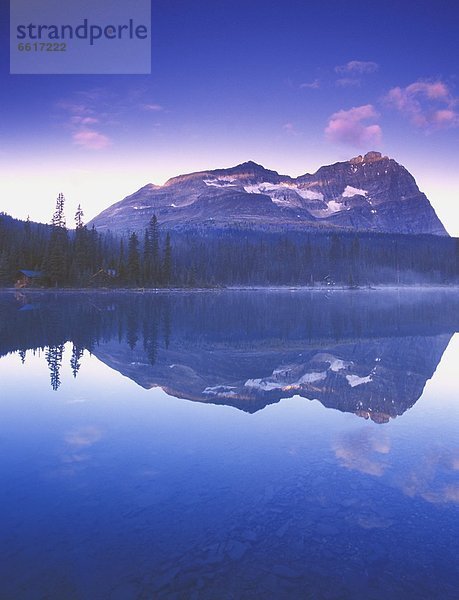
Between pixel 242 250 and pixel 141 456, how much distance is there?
18756 cm

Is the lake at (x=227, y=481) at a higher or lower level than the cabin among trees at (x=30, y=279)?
lower

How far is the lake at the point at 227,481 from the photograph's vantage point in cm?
620

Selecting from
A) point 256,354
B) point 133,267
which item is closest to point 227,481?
A: point 256,354

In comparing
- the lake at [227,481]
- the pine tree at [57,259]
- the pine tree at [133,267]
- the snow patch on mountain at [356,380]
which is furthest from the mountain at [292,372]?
the pine tree at [133,267]

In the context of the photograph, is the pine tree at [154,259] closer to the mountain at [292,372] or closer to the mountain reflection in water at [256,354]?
the mountain reflection in water at [256,354]

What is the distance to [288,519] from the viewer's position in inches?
304

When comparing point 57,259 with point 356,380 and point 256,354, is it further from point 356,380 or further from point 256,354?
point 356,380

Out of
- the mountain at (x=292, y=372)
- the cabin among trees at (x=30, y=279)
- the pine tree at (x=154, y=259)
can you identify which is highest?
the pine tree at (x=154, y=259)

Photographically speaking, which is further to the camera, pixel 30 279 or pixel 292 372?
pixel 30 279

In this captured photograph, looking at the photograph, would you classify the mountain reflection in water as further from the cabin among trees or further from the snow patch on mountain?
the cabin among trees

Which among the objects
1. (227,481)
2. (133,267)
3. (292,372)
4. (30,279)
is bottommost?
(292,372)

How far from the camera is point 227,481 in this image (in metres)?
9.17

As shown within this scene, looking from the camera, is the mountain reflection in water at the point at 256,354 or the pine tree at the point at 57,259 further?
the pine tree at the point at 57,259

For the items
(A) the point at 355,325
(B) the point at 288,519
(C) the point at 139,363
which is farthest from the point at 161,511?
(A) the point at 355,325
